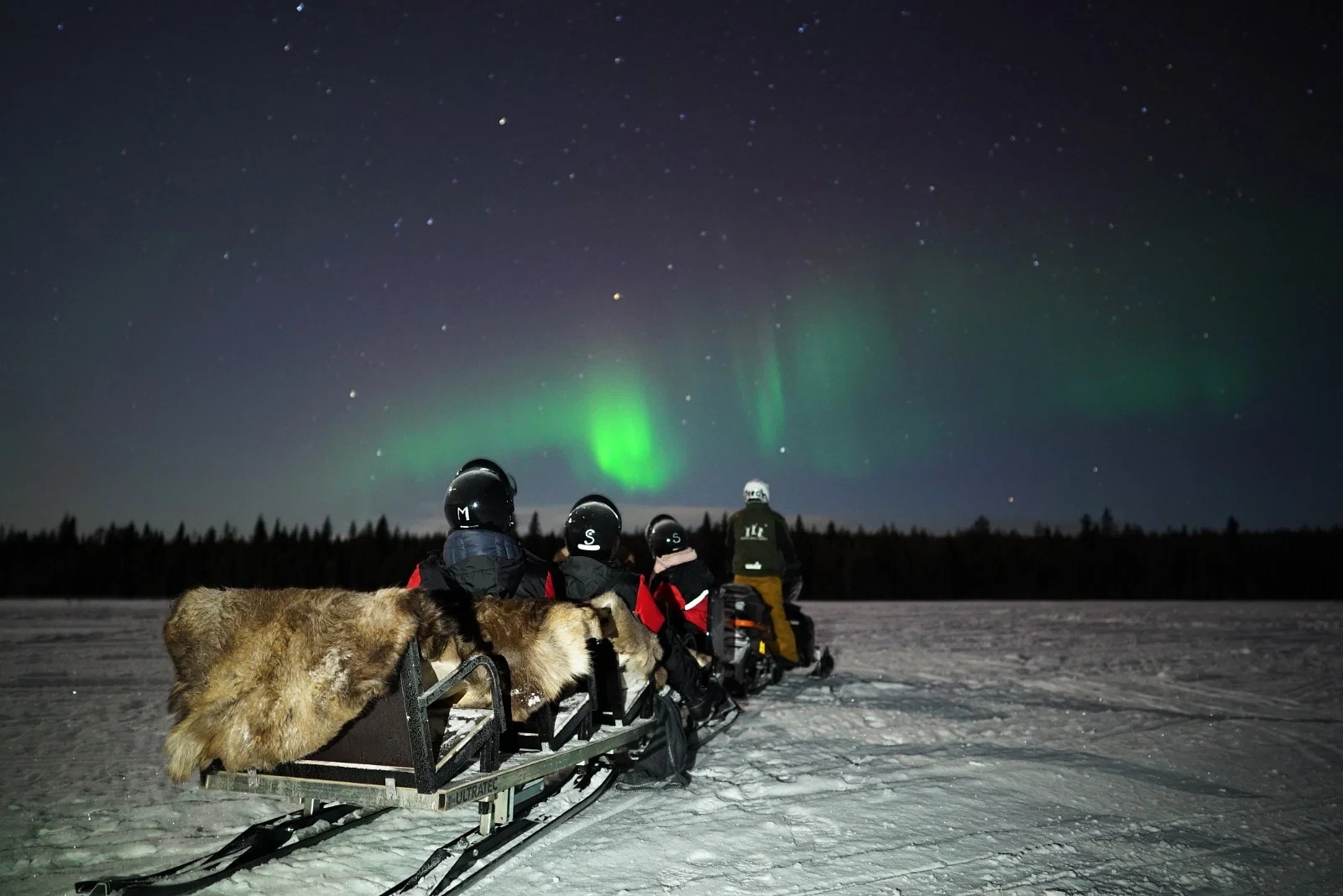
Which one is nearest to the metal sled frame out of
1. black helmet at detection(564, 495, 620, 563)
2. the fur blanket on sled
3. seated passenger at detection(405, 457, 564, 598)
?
the fur blanket on sled

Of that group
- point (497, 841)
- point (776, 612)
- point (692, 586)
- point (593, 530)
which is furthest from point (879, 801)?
→ point (776, 612)

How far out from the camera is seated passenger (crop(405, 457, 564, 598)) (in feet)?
15.4

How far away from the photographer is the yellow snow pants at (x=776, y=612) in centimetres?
947

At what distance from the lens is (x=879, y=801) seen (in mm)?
5051

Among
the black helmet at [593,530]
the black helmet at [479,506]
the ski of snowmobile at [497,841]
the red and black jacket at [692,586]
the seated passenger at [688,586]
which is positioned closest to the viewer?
the ski of snowmobile at [497,841]

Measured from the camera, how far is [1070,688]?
30.5 ft

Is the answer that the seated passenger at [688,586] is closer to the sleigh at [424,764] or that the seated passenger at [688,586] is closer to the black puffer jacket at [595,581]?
the black puffer jacket at [595,581]

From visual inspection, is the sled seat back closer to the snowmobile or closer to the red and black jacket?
the red and black jacket

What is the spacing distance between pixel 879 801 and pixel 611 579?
2131mm

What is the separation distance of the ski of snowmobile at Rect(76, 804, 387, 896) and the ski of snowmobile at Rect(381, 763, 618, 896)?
70 centimetres

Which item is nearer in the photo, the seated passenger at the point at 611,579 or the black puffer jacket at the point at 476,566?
the black puffer jacket at the point at 476,566

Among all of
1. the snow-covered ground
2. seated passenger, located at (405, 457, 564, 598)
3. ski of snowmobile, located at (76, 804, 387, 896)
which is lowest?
the snow-covered ground

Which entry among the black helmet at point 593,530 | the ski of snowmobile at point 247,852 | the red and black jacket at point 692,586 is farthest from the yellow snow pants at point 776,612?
the ski of snowmobile at point 247,852

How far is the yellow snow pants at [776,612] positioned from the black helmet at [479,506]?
15.7ft
